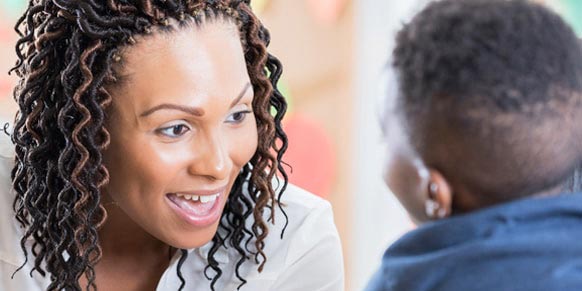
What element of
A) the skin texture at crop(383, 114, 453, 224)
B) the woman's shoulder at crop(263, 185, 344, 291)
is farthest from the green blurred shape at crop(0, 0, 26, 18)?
the skin texture at crop(383, 114, 453, 224)

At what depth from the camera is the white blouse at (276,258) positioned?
1.50 meters

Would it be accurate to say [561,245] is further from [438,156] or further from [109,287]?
[109,287]

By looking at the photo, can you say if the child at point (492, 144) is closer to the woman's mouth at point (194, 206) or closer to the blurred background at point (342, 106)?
the woman's mouth at point (194, 206)

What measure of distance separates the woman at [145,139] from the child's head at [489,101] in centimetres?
39

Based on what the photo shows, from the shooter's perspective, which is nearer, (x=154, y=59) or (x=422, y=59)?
(x=422, y=59)

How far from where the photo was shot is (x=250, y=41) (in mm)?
1427

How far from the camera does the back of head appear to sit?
949mm

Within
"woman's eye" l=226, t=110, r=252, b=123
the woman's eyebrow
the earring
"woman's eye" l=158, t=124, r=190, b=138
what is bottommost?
the earring

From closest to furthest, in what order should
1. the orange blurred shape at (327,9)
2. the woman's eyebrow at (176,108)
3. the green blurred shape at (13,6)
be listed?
1. the woman's eyebrow at (176,108)
2. the green blurred shape at (13,6)
3. the orange blurred shape at (327,9)

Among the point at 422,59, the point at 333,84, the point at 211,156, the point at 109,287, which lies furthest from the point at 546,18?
the point at 333,84

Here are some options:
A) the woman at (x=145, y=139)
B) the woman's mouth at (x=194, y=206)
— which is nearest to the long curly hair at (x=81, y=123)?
the woman at (x=145, y=139)

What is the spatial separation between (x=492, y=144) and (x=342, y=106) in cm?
175

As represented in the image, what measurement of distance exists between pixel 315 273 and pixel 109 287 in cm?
34

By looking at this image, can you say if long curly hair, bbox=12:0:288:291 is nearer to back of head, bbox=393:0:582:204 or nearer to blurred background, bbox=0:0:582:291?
back of head, bbox=393:0:582:204
